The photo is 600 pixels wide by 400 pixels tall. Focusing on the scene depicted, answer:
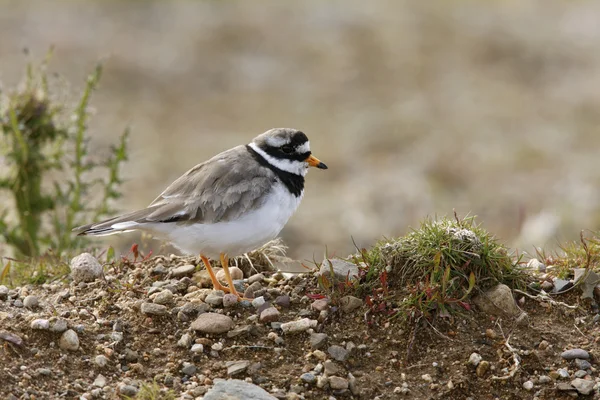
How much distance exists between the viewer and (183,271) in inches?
244

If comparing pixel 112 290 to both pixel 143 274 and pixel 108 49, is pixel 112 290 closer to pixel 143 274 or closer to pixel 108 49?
pixel 143 274

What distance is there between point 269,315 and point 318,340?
41cm

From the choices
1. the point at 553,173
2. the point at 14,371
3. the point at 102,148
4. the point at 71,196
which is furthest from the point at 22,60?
the point at 14,371

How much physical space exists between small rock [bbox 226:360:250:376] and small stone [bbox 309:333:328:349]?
447 millimetres

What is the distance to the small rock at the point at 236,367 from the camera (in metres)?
4.89

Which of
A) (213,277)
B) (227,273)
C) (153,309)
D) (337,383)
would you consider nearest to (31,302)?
(153,309)

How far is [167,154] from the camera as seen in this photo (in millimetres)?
14133

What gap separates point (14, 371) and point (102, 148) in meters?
9.17

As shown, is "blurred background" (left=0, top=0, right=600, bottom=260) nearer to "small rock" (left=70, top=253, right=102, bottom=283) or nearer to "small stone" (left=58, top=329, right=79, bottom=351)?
"small rock" (left=70, top=253, right=102, bottom=283)

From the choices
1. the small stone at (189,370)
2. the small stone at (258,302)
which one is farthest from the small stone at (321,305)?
the small stone at (189,370)

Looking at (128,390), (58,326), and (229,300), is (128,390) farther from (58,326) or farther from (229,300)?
(229,300)

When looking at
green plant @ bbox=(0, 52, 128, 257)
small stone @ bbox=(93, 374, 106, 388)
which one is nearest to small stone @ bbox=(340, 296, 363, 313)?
small stone @ bbox=(93, 374, 106, 388)

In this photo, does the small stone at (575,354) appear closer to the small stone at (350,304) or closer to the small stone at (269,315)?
the small stone at (350,304)

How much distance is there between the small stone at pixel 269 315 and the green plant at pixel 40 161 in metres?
3.14
